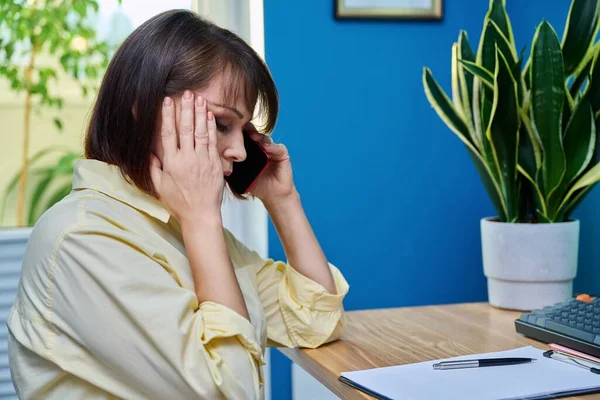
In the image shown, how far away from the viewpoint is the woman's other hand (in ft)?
3.76

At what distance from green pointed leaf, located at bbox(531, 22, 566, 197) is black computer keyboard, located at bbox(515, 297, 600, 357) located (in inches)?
11.5

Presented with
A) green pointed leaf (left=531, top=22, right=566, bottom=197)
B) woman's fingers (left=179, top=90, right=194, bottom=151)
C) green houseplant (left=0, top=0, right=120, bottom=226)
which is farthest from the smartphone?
green houseplant (left=0, top=0, right=120, bottom=226)

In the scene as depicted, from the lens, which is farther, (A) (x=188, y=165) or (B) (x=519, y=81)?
(B) (x=519, y=81)

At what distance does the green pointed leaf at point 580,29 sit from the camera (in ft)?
5.22

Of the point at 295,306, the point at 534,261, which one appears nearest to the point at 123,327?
the point at 295,306

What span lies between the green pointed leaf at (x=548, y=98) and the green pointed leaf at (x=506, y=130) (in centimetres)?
4

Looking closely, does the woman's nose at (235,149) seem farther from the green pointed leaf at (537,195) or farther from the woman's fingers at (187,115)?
the green pointed leaf at (537,195)

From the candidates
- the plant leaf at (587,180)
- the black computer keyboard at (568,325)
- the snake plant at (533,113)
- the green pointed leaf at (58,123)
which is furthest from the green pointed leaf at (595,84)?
the green pointed leaf at (58,123)

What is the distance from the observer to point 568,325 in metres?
1.30

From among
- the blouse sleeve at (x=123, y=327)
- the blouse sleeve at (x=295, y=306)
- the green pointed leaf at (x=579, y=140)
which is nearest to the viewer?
the blouse sleeve at (x=123, y=327)

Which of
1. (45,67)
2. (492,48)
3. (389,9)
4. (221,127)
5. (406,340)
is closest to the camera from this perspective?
(221,127)

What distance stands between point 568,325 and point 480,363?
20cm

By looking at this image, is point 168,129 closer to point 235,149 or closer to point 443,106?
point 235,149

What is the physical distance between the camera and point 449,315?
1.60 metres
